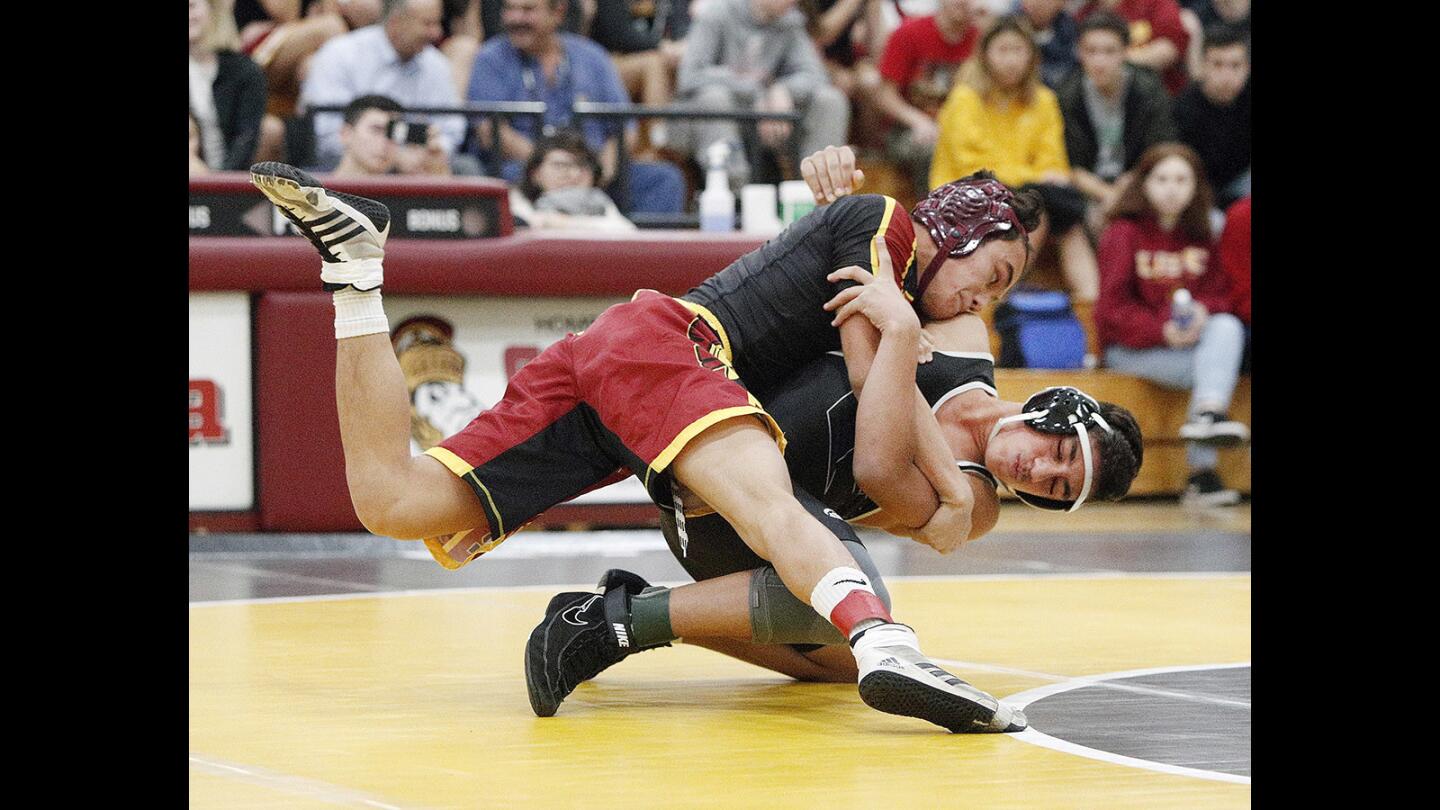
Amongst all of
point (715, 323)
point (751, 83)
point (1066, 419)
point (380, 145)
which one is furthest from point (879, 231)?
point (751, 83)

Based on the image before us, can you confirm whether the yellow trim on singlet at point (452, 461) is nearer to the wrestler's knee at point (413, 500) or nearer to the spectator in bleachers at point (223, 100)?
the wrestler's knee at point (413, 500)

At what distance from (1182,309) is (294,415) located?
4076 millimetres

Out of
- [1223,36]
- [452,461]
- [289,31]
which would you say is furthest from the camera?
[1223,36]

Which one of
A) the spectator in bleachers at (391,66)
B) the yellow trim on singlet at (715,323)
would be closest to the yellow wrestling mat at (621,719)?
the yellow trim on singlet at (715,323)

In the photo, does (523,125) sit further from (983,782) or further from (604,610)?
(983,782)

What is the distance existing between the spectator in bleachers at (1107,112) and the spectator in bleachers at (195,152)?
4.17 m

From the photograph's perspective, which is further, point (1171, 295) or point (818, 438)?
point (1171, 295)

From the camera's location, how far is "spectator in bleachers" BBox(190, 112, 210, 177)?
7743 millimetres

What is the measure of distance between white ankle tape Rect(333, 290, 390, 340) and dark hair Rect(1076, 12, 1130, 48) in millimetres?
6763

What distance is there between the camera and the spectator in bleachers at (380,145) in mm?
7707

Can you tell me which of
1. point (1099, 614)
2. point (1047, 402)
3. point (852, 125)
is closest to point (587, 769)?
point (1047, 402)

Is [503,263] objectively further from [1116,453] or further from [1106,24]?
[1106,24]

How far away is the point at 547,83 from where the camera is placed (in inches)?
354

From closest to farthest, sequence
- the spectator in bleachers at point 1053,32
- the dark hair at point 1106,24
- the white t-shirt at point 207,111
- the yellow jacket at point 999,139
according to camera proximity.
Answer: the white t-shirt at point 207,111
the yellow jacket at point 999,139
the dark hair at point 1106,24
the spectator in bleachers at point 1053,32
